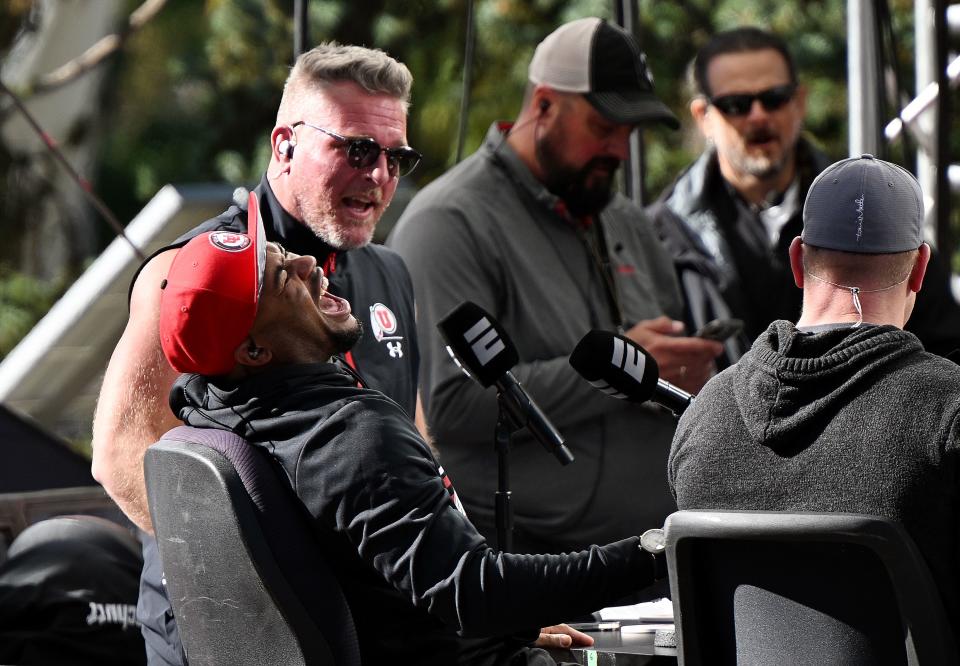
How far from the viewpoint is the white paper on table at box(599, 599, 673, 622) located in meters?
2.92

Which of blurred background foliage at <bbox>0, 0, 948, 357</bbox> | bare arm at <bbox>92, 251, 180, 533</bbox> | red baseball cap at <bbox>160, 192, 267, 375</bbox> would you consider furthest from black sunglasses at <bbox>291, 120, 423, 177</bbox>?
blurred background foliage at <bbox>0, 0, 948, 357</bbox>

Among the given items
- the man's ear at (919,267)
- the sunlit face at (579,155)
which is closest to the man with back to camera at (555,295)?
the sunlit face at (579,155)

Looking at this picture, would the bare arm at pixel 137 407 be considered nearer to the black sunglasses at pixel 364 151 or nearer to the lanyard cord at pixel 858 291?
the black sunglasses at pixel 364 151

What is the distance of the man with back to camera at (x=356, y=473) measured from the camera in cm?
240

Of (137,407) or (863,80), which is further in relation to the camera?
(863,80)

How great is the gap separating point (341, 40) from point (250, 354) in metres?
11.3

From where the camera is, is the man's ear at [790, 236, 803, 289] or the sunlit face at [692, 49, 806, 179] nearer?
the man's ear at [790, 236, 803, 289]

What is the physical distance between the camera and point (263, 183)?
3.40m

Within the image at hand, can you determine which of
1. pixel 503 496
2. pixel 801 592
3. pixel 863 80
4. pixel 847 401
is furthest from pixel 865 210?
pixel 863 80

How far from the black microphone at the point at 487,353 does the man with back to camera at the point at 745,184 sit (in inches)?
83.1

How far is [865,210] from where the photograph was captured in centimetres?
245

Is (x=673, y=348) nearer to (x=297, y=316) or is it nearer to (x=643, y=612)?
(x=643, y=612)

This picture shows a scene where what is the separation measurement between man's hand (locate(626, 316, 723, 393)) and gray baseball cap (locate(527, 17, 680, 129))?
→ 0.59m

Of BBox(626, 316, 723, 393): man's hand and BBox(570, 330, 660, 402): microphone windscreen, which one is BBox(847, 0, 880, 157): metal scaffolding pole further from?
BBox(570, 330, 660, 402): microphone windscreen
